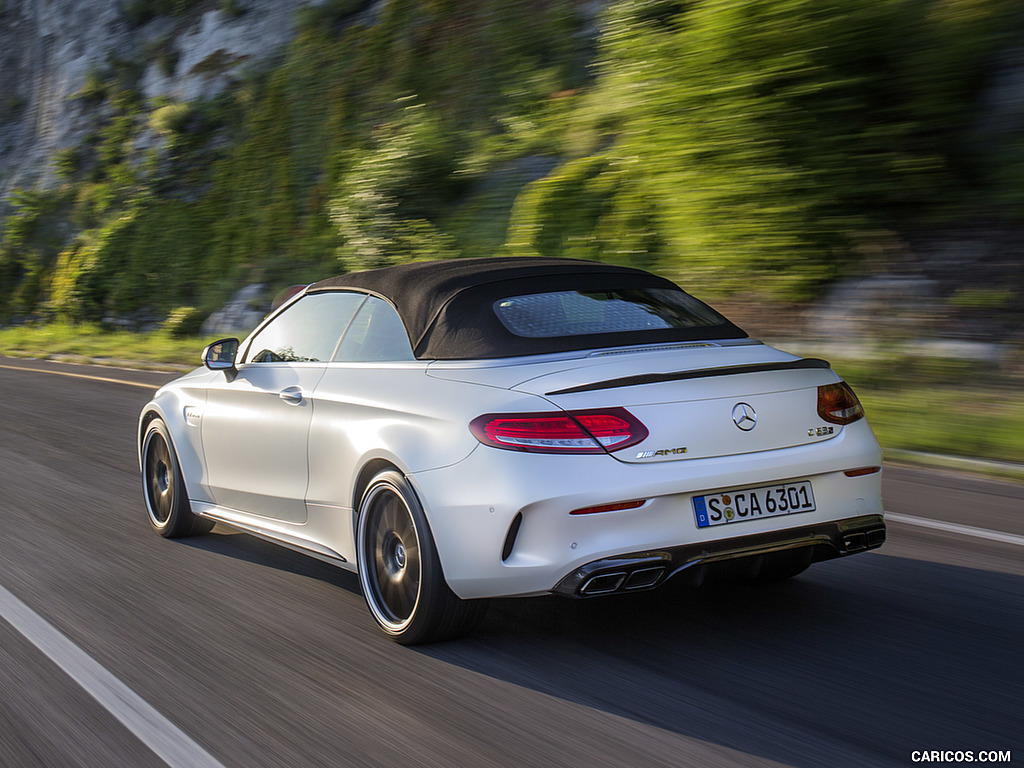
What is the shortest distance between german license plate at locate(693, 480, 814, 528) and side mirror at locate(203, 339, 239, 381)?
112 inches

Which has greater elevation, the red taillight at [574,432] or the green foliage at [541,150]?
the green foliage at [541,150]

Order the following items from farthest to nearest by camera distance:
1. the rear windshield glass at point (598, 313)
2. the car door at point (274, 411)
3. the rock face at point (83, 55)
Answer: the rock face at point (83, 55) → the car door at point (274, 411) → the rear windshield glass at point (598, 313)

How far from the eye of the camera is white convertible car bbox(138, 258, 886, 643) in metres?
3.86

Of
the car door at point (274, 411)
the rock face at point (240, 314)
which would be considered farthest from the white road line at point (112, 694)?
the rock face at point (240, 314)

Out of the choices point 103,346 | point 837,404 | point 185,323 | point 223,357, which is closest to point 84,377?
point 103,346

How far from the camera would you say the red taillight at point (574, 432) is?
12.7ft

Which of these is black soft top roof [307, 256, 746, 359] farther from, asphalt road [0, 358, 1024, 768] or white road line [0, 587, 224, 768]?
white road line [0, 587, 224, 768]

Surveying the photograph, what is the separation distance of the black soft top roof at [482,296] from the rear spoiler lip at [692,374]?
1.33ft

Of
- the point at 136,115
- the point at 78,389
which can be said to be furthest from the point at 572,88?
the point at 136,115

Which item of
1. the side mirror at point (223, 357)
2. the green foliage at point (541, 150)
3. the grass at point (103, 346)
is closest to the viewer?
the side mirror at point (223, 357)

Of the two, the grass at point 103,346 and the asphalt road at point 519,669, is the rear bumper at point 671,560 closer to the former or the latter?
the asphalt road at point 519,669

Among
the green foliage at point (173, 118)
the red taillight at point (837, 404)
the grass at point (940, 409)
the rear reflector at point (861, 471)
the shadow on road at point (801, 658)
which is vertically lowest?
the grass at point (940, 409)

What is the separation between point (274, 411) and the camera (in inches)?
209

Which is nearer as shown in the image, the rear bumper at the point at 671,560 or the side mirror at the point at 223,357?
the rear bumper at the point at 671,560
